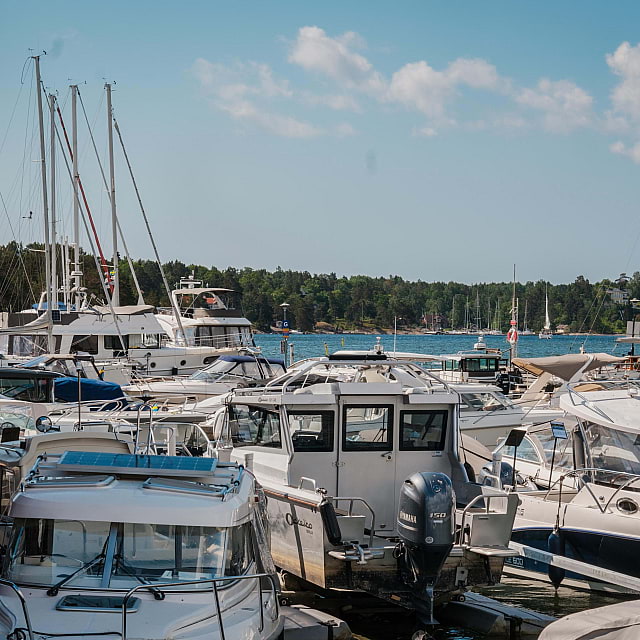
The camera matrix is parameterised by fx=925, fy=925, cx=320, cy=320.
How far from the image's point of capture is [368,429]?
13.5 meters

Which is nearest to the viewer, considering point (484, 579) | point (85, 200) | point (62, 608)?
point (62, 608)

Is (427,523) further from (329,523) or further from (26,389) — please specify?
(26,389)

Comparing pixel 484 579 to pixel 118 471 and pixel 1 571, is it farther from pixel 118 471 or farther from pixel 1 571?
pixel 1 571

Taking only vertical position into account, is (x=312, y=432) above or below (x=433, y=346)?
above

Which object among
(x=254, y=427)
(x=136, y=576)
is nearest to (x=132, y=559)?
(x=136, y=576)

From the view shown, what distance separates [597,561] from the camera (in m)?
13.8

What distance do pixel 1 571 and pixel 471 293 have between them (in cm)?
17557

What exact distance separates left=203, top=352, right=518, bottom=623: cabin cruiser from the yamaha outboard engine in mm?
12

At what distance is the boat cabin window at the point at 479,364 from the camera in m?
37.9

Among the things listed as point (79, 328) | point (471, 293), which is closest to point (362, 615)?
point (79, 328)

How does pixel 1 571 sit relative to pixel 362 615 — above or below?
above

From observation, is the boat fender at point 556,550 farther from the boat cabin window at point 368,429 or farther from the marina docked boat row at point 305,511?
the boat cabin window at point 368,429

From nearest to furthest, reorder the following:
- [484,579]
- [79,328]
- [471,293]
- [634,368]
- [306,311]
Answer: [484,579] < [634,368] < [79,328] < [306,311] < [471,293]

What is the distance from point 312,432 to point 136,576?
5.35m
